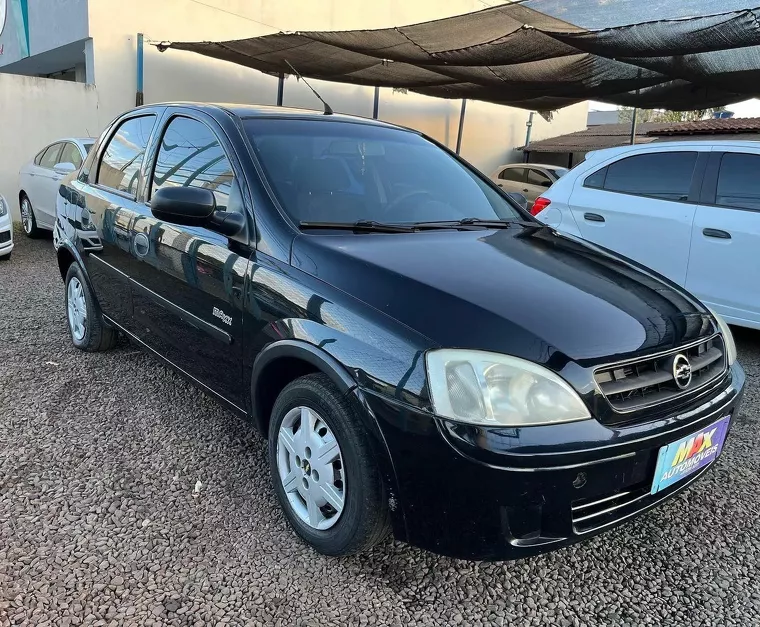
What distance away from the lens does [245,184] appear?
252 centimetres

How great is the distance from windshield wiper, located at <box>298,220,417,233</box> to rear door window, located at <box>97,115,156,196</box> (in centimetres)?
141

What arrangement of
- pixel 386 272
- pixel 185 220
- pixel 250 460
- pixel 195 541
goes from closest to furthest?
pixel 386 272
pixel 195 541
pixel 185 220
pixel 250 460

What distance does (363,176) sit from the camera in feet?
9.32

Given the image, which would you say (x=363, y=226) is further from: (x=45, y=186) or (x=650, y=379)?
(x=45, y=186)

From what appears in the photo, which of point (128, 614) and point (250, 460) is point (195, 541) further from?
point (250, 460)

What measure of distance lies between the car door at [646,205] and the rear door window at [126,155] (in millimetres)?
3601

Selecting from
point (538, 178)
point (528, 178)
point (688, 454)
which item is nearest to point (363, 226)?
point (688, 454)

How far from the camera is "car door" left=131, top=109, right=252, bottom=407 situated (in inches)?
99.8

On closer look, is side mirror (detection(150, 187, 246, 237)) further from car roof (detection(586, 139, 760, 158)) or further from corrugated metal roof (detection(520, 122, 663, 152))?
corrugated metal roof (detection(520, 122, 663, 152))

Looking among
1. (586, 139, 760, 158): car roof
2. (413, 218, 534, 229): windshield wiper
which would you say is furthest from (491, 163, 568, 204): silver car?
(413, 218, 534, 229): windshield wiper

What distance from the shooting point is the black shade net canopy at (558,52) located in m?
6.00

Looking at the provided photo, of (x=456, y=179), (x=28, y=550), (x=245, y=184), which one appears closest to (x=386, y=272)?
(x=245, y=184)

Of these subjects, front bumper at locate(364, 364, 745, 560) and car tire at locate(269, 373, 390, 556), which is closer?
front bumper at locate(364, 364, 745, 560)

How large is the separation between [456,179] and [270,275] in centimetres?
130
